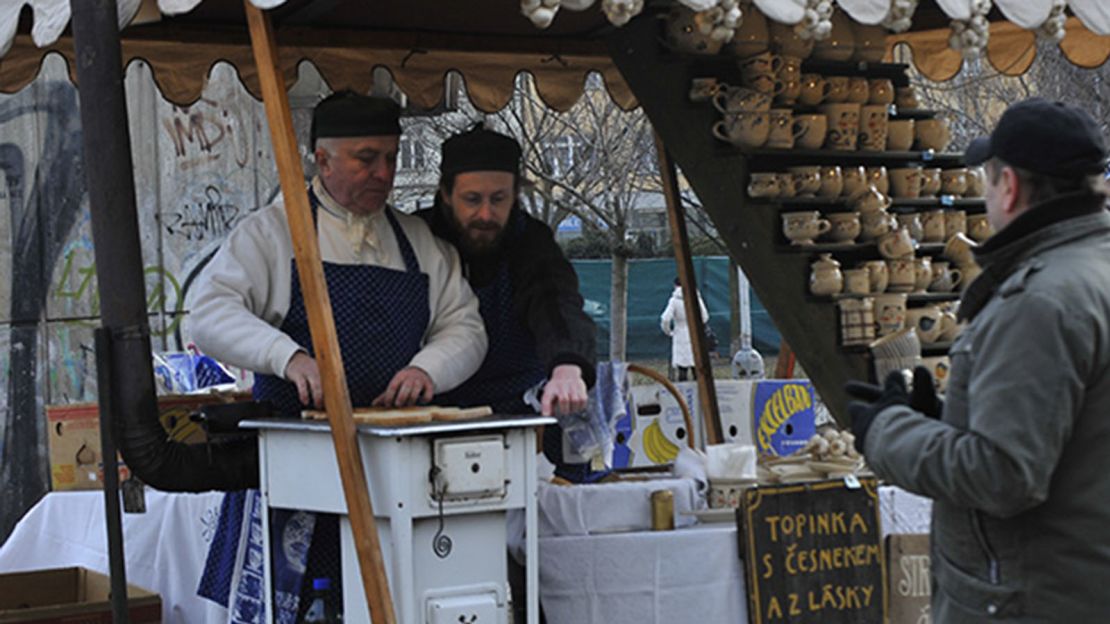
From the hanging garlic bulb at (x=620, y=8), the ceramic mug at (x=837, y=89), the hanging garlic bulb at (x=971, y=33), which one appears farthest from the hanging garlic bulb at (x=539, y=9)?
the ceramic mug at (x=837, y=89)

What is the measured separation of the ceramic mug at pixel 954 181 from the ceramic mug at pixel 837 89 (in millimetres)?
681

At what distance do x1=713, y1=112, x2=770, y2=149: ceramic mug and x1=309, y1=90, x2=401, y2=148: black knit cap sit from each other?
1845mm

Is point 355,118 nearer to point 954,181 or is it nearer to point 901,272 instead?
point 901,272

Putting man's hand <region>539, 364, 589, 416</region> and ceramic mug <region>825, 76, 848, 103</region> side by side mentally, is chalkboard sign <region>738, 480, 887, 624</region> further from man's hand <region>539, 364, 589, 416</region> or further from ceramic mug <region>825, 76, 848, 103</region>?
ceramic mug <region>825, 76, 848, 103</region>

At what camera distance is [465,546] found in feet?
13.3

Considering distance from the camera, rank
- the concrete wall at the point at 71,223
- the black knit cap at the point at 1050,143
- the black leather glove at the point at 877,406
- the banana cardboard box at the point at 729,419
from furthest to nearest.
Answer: the concrete wall at the point at 71,223 < the banana cardboard box at the point at 729,419 < the black leather glove at the point at 877,406 < the black knit cap at the point at 1050,143

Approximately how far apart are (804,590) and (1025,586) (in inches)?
80.9

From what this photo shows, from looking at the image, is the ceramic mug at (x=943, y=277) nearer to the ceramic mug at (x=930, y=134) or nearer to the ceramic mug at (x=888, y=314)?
the ceramic mug at (x=888, y=314)

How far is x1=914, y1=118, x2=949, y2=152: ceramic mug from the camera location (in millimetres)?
6699

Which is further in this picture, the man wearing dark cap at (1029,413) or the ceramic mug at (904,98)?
the ceramic mug at (904,98)

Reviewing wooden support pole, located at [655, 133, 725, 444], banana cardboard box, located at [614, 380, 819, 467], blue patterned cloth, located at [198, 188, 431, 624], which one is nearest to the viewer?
blue patterned cloth, located at [198, 188, 431, 624]

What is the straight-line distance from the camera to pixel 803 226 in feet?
20.3

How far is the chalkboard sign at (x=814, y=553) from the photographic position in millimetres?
4762

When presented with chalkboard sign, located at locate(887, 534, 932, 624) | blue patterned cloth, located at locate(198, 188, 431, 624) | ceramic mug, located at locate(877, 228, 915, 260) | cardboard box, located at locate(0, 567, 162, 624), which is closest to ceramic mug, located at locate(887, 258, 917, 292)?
ceramic mug, located at locate(877, 228, 915, 260)
